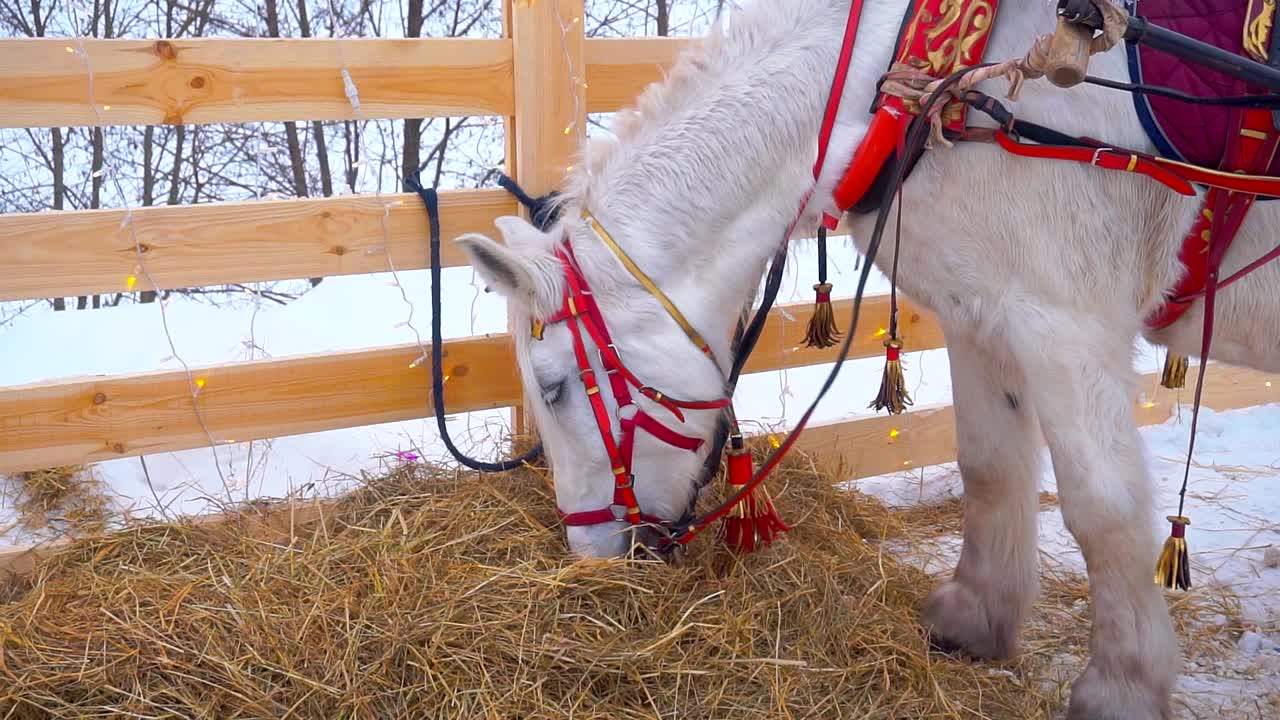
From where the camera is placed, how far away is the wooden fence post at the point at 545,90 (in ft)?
9.66

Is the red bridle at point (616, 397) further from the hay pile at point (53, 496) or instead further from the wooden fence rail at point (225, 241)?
the hay pile at point (53, 496)

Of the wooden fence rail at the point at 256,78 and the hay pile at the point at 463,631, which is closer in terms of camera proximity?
the hay pile at the point at 463,631

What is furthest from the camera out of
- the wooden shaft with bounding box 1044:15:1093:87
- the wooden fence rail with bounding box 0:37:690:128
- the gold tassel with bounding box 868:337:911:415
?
the wooden fence rail with bounding box 0:37:690:128

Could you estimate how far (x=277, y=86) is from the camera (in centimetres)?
280

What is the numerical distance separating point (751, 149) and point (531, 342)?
25.1 inches

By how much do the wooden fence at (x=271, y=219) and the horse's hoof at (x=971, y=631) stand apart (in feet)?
2.65

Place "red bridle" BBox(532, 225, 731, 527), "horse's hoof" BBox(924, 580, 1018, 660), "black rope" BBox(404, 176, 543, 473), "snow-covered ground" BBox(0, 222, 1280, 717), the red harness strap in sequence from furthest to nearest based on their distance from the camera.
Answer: "snow-covered ground" BBox(0, 222, 1280, 717) < "black rope" BBox(404, 176, 543, 473) < "horse's hoof" BBox(924, 580, 1018, 660) < "red bridle" BBox(532, 225, 731, 527) < the red harness strap

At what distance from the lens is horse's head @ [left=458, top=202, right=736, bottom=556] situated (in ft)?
7.17

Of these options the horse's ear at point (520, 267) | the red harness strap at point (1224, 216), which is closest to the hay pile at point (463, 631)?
the horse's ear at point (520, 267)

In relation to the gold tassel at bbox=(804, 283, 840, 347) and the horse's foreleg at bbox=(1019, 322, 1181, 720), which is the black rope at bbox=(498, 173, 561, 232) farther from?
the horse's foreleg at bbox=(1019, 322, 1181, 720)

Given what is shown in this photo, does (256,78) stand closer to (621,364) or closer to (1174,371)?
(621,364)

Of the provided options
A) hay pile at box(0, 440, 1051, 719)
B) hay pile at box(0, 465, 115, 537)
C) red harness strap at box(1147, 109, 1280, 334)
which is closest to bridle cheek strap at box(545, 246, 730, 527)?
hay pile at box(0, 440, 1051, 719)

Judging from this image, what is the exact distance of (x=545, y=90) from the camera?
3002 mm

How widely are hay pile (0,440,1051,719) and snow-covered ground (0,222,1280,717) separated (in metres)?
0.46
